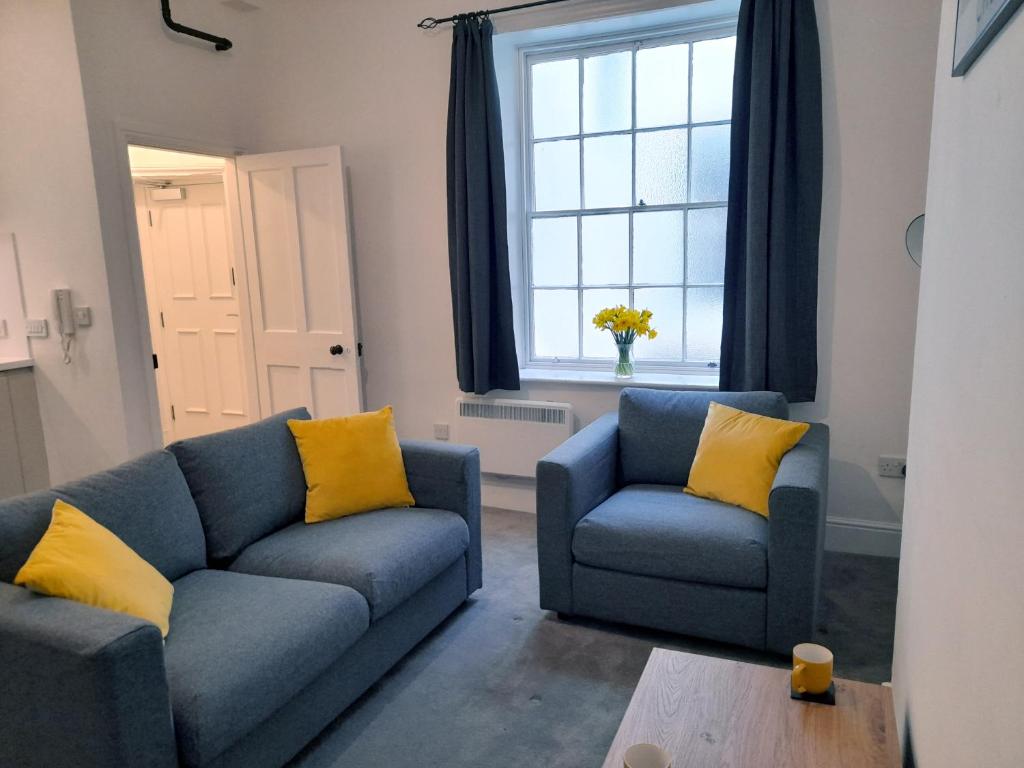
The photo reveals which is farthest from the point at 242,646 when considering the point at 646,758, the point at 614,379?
the point at 614,379

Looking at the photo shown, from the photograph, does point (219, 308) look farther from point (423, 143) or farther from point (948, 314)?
point (948, 314)

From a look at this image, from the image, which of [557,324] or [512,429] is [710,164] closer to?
[557,324]

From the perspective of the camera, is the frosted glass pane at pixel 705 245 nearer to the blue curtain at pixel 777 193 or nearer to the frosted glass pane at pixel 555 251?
the blue curtain at pixel 777 193

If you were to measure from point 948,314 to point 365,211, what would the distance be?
350 cm

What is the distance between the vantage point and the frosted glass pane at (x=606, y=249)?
3.88 meters

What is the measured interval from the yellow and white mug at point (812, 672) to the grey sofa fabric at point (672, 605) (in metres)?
0.82

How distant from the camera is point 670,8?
11.2 ft

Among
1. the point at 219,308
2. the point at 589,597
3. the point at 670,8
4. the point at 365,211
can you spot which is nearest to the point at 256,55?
the point at 365,211

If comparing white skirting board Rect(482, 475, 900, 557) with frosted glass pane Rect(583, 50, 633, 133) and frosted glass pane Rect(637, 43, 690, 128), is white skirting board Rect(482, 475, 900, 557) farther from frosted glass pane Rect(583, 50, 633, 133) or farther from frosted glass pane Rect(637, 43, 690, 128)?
frosted glass pane Rect(583, 50, 633, 133)

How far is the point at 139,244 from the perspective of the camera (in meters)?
3.72

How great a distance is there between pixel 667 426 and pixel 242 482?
1735 millimetres

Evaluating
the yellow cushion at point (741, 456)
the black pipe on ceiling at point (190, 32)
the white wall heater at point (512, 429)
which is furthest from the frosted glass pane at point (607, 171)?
the black pipe on ceiling at point (190, 32)

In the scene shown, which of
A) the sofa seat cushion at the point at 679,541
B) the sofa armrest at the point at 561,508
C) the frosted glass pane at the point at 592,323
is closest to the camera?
the sofa seat cushion at the point at 679,541

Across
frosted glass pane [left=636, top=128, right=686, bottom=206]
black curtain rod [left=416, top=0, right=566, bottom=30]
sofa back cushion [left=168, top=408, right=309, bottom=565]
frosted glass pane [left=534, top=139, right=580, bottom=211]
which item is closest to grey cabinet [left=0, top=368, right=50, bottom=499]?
sofa back cushion [left=168, top=408, right=309, bottom=565]
